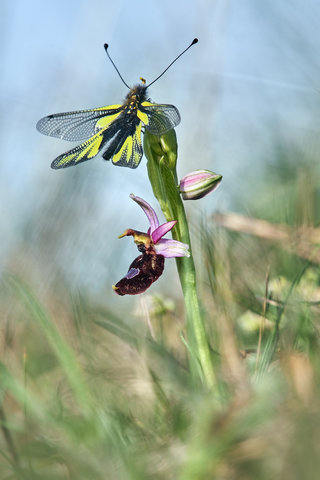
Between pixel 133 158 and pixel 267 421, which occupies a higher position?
pixel 133 158

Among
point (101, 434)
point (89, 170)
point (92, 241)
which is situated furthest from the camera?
point (89, 170)

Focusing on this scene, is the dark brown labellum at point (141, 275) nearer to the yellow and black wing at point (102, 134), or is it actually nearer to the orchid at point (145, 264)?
the orchid at point (145, 264)

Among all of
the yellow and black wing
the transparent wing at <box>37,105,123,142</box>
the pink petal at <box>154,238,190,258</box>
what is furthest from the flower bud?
the transparent wing at <box>37,105,123,142</box>

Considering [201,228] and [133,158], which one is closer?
[201,228]

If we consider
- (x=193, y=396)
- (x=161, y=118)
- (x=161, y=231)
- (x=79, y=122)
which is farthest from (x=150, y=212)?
(x=193, y=396)

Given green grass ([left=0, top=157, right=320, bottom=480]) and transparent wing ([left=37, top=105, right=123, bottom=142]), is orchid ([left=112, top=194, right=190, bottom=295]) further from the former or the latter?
transparent wing ([left=37, top=105, right=123, bottom=142])

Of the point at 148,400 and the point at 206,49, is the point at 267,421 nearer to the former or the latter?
the point at 148,400

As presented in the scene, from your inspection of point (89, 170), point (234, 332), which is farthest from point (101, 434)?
point (89, 170)
